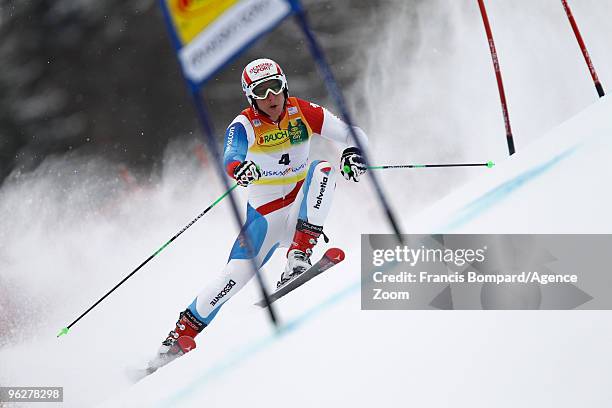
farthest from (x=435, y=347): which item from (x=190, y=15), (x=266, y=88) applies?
(x=190, y=15)

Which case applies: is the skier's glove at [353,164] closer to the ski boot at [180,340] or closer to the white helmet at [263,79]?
the white helmet at [263,79]

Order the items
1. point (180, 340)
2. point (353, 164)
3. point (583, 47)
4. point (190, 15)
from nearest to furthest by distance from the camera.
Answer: point (190, 15), point (353, 164), point (180, 340), point (583, 47)

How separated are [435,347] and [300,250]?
34.1 inches

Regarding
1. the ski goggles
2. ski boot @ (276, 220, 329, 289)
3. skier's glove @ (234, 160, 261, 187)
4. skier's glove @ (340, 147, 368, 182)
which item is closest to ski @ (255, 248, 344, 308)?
ski boot @ (276, 220, 329, 289)

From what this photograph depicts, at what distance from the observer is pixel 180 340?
2.90 m

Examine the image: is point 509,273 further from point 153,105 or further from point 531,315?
point 153,105

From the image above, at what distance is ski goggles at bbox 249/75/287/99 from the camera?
286 cm

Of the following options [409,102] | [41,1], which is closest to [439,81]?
[409,102]

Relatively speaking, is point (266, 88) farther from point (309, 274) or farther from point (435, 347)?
point (435, 347)

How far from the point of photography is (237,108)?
412cm

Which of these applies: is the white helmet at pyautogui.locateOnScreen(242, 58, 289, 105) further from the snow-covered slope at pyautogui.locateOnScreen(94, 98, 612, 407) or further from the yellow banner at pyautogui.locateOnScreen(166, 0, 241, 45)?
the snow-covered slope at pyautogui.locateOnScreen(94, 98, 612, 407)

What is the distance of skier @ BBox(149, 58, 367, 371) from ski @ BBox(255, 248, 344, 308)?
0.16 feet

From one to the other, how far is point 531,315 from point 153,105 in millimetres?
2625

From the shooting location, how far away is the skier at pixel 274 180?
113 inches
